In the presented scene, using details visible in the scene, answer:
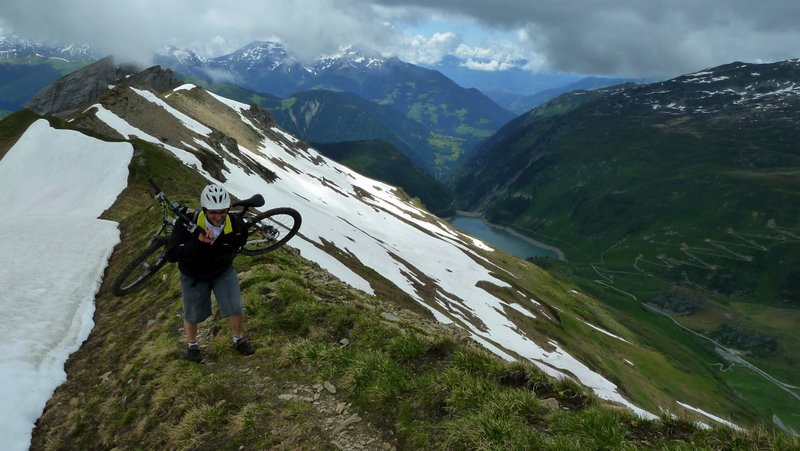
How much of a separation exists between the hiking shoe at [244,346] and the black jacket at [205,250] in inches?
71.9

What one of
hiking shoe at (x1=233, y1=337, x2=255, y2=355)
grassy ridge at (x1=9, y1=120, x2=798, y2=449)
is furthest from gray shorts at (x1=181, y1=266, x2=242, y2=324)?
grassy ridge at (x1=9, y1=120, x2=798, y2=449)

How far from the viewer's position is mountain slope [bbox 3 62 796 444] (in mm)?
21016

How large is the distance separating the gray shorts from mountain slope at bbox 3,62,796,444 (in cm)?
143

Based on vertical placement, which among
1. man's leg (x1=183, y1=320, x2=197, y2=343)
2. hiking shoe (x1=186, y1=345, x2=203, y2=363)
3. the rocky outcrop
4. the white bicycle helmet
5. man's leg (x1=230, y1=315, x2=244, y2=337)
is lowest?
the rocky outcrop

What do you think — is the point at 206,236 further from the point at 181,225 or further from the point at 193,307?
the point at 193,307

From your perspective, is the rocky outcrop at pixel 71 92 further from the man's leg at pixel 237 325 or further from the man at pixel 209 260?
the man's leg at pixel 237 325

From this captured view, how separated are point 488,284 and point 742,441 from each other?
260 ft

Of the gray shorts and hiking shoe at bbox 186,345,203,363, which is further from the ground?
the gray shorts

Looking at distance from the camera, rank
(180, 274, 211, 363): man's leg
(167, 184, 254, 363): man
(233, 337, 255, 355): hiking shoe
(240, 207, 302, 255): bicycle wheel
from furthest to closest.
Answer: (240, 207, 302, 255): bicycle wheel
(233, 337, 255, 355): hiking shoe
(180, 274, 211, 363): man's leg
(167, 184, 254, 363): man

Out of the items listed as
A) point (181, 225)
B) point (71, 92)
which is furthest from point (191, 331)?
point (71, 92)

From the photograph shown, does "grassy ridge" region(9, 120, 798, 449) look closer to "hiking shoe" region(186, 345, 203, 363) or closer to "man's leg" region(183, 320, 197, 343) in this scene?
"hiking shoe" region(186, 345, 203, 363)

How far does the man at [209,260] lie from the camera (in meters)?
10.2

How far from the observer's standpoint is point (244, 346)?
11.5 meters

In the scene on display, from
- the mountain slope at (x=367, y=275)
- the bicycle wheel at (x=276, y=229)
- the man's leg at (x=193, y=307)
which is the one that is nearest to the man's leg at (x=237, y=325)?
the man's leg at (x=193, y=307)
